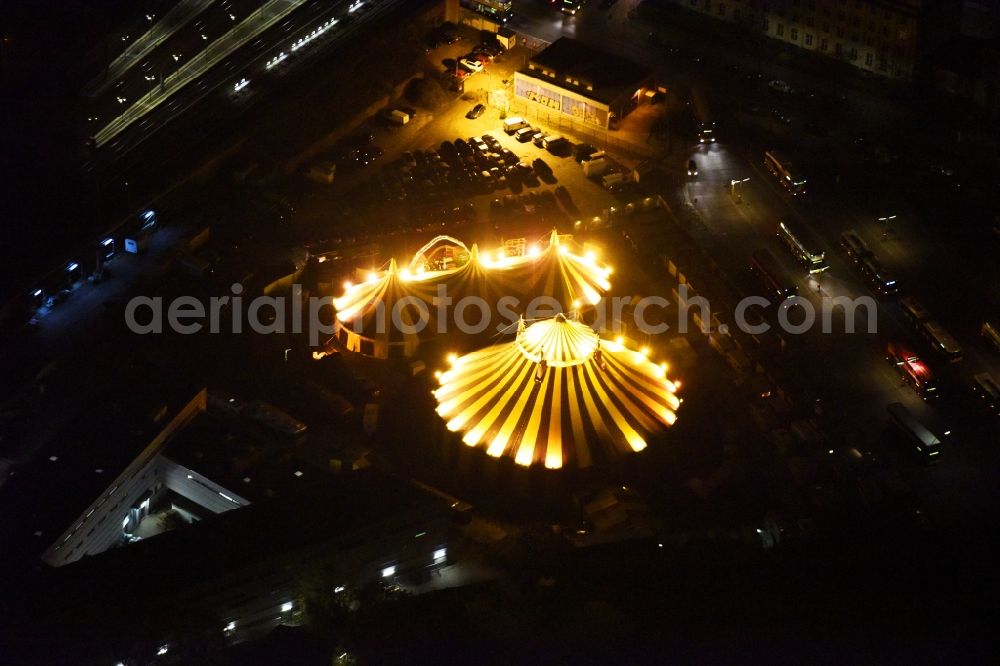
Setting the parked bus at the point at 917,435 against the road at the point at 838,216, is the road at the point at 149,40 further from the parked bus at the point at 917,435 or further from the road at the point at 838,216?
the parked bus at the point at 917,435

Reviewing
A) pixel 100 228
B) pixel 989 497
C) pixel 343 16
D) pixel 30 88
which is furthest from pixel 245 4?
pixel 989 497

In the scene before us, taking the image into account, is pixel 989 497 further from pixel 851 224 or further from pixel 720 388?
pixel 851 224

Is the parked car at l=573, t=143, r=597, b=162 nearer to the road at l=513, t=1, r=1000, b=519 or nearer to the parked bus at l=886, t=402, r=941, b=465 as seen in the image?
the road at l=513, t=1, r=1000, b=519

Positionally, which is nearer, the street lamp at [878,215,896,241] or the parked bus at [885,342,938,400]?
the parked bus at [885,342,938,400]

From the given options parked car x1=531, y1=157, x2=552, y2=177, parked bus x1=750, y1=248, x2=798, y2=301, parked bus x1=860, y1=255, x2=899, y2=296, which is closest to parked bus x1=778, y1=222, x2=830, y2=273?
parked bus x1=750, y1=248, x2=798, y2=301

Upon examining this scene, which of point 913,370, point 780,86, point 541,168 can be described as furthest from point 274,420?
point 780,86

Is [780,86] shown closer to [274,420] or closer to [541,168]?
[541,168]
